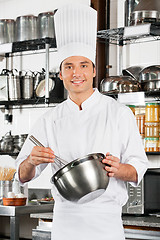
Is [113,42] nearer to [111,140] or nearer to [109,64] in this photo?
[109,64]

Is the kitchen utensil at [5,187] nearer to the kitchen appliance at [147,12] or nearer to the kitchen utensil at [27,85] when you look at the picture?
the kitchen utensil at [27,85]

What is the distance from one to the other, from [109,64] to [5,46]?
954 millimetres

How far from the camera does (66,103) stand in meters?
2.03

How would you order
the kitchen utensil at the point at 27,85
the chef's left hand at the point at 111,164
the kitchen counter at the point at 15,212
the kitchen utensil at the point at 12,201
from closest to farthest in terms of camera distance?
the chef's left hand at the point at 111,164, the kitchen counter at the point at 15,212, the kitchen utensil at the point at 12,201, the kitchen utensil at the point at 27,85

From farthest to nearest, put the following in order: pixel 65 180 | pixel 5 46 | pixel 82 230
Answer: pixel 5 46, pixel 82 230, pixel 65 180

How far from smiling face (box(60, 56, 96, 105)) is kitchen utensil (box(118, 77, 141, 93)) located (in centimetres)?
166

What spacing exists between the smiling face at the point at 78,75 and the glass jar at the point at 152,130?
1.76 meters

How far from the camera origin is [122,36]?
388 centimetres

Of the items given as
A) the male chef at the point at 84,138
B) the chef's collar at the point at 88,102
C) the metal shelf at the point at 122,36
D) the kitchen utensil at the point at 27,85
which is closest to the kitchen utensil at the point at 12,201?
the kitchen utensil at the point at 27,85

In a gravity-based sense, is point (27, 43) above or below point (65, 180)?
above

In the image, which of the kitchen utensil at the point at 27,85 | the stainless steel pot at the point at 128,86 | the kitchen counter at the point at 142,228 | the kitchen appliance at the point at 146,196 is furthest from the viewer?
the kitchen utensil at the point at 27,85

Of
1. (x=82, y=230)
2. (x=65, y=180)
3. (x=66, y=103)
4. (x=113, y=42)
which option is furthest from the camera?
(x=113, y=42)

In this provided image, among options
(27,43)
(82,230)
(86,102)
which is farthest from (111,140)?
(27,43)

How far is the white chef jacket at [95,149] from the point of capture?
185 cm
